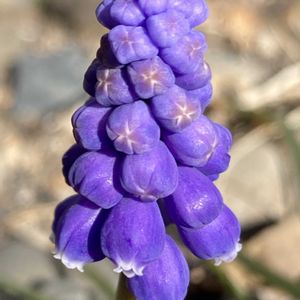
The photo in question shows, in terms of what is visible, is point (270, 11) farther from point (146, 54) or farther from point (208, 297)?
point (146, 54)

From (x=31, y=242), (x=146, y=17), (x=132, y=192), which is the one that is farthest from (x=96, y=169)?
(x=31, y=242)

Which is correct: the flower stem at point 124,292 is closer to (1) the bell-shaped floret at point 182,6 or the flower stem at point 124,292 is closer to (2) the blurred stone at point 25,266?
(1) the bell-shaped floret at point 182,6

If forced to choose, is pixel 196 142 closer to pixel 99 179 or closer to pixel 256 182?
pixel 99 179

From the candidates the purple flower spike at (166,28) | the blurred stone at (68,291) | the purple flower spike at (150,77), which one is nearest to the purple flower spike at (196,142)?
the purple flower spike at (150,77)

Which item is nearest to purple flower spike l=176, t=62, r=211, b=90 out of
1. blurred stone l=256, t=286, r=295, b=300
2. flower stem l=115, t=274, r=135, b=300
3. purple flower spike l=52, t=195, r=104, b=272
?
purple flower spike l=52, t=195, r=104, b=272

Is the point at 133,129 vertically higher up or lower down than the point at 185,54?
lower down

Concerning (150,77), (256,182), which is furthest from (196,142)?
(256,182)

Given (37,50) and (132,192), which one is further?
(37,50)
